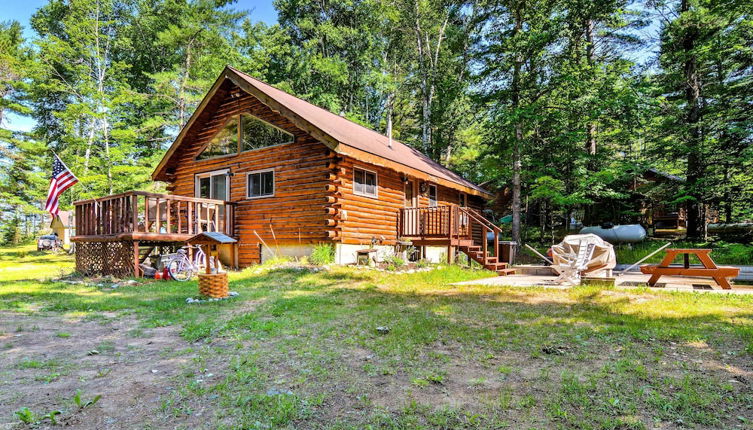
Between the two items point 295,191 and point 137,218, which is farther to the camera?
point 295,191

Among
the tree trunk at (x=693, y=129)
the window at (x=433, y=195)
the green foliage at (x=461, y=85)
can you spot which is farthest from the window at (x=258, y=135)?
the tree trunk at (x=693, y=129)

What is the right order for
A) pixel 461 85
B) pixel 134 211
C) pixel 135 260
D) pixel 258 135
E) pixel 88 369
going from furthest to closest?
pixel 461 85, pixel 258 135, pixel 135 260, pixel 134 211, pixel 88 369

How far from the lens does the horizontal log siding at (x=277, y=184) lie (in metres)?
11.7

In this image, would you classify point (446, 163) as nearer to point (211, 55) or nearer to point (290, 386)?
point (211, 55)

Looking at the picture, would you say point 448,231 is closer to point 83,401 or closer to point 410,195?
point 410,195

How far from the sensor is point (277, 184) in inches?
496

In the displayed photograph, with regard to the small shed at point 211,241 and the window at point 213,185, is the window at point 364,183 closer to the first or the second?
the window at point 213,185

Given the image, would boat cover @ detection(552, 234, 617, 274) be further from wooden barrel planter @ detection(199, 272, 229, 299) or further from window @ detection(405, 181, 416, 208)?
wooden barrel planter @ detection(199, 272, 229, 299)

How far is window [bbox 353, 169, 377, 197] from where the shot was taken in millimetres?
12195

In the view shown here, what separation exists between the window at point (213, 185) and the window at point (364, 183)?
17.0 feet

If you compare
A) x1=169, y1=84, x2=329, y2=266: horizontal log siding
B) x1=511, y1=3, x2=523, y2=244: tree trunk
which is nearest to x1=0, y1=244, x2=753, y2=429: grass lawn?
x1=169, y1=84, x2=329, y2=266: horizontal log siding

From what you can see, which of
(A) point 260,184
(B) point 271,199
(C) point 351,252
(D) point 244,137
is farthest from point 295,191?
(D) point 244,137

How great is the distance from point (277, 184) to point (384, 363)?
9850 millimetres

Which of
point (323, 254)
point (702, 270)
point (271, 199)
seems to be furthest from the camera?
point (271, 199)
